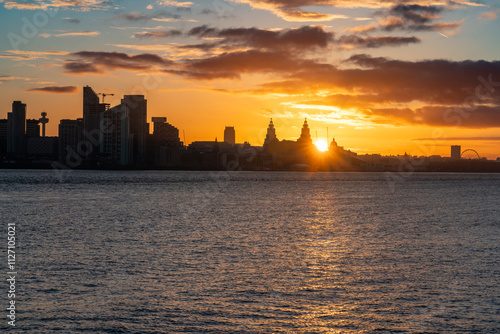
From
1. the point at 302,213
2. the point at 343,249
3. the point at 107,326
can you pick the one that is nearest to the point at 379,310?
the point at 107,326

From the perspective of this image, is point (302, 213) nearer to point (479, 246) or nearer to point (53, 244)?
point (479, 246)

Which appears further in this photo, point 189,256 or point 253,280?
point 189,256

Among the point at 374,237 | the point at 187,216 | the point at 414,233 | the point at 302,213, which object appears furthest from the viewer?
the point at 302,213

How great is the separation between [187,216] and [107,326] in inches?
2362

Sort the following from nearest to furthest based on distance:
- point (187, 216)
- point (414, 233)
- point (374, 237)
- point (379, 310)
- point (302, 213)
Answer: point (379, 310) → point (374, 237) → point (414, 233) → point (187, 216) → point (302, 213)

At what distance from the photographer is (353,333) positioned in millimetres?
25516

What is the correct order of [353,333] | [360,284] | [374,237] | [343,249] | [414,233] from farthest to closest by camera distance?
[414,233]
[374,237]
[343,249]
[360,284]
[353,333]

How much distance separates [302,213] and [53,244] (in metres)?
51.9

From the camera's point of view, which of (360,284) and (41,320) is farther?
(360,284)

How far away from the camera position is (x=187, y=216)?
86125 mm

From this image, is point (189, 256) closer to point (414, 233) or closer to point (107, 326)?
point (107, 326)

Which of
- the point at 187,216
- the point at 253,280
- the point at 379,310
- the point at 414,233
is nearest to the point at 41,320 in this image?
the point at 253,280

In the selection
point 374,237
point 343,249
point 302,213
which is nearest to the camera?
point 343,249

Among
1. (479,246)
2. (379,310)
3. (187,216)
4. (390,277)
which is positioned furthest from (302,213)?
(379,310)
